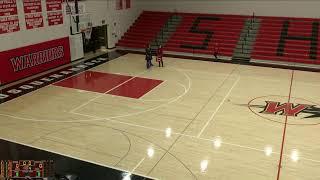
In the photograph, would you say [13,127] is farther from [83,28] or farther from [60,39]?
[83,28]

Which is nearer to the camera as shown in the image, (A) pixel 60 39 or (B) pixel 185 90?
(B) pixel 185 90

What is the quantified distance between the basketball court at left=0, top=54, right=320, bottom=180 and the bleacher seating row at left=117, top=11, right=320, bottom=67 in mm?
3180

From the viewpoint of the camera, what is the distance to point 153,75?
714 inches

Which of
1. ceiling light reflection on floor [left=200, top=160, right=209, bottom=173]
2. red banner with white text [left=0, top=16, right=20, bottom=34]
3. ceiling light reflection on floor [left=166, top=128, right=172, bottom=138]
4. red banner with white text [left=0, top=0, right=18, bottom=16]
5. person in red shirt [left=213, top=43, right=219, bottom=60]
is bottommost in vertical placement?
ceiling light reflection on floor [left=200, top=160, right=209, bottom=173]

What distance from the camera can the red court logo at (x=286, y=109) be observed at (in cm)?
1246

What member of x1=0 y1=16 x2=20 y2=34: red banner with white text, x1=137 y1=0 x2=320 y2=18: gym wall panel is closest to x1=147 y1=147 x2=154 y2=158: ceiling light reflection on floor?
x1=0 y1=16 x2=20 y2=34: red banner with white text

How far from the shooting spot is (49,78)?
1761cm

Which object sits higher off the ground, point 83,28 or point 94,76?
point 83,28

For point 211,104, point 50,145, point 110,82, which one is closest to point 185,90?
point 211,104

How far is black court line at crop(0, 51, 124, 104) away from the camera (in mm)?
15180

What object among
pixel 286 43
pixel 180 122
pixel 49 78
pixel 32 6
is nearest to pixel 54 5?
pixel 32 6

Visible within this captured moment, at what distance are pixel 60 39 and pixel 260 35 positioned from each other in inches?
533

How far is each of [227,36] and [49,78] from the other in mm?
12789

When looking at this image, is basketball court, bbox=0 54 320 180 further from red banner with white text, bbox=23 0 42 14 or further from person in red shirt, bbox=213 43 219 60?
red banner with white text, bbox=23 0 42 14
